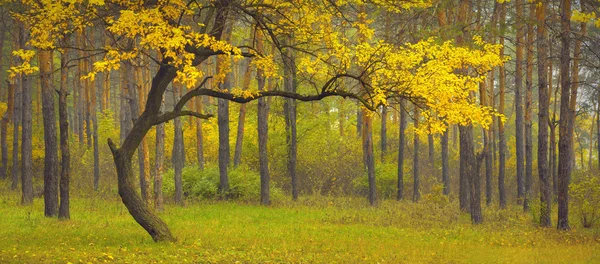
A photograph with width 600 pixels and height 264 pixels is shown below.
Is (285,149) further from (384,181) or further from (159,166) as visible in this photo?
(159,166)

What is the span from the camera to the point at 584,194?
20.9m

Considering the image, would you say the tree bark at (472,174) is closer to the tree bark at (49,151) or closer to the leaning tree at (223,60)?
the leaning tree at (223,60)

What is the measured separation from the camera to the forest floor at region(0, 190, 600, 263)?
42.1 ft

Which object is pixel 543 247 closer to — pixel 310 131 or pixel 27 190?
pixel 27 190

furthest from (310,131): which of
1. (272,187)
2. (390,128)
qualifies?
(390,128)

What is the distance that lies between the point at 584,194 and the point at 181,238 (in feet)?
41.9

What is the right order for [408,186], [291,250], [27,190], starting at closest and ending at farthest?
[291,250]
[27,190]
[408,186]

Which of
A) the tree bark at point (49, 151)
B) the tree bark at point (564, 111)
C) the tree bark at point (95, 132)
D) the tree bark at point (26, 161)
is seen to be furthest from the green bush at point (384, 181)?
the tree bark at point (49, 151)

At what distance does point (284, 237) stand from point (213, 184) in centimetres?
1188

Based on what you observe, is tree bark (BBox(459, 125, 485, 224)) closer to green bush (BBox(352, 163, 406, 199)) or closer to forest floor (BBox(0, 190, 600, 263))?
forest floor (BBox(0, 190, 600, 263))

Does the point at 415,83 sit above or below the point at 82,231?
above

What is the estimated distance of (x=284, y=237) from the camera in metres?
16.8

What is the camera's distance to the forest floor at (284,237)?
12836mm

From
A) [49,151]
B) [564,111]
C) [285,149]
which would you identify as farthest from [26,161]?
[564,111]
